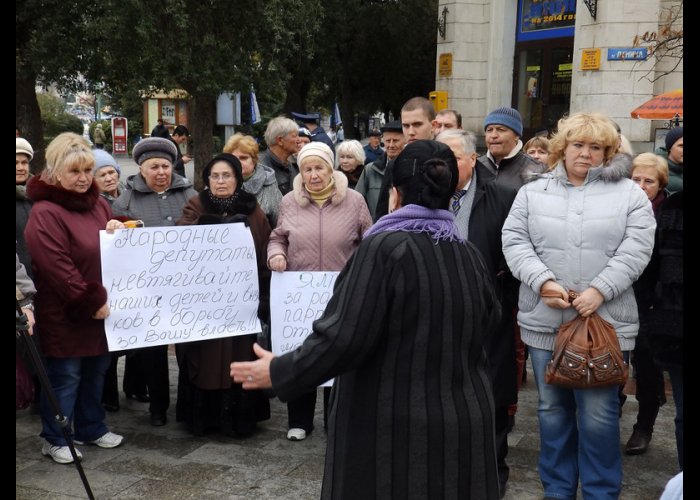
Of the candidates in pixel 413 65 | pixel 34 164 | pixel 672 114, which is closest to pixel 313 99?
pixel 413 65

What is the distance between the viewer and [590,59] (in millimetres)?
14656

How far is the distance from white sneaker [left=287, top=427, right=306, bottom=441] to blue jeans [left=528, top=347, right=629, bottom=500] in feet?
5.60

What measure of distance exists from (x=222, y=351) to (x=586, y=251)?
8.18ft

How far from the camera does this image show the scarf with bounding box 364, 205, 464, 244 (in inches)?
113

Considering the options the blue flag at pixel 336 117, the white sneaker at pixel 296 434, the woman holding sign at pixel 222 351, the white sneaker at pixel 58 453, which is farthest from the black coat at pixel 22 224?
the blue flag at pixel 336 117

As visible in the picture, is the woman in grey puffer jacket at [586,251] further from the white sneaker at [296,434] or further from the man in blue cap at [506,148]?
the white sneaker at [296,434]

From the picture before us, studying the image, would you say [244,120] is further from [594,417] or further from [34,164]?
[594,417]

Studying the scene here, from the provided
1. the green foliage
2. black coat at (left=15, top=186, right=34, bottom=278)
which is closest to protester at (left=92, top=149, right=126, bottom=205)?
black coat at (left=15, top=186, right=34, bottom=278)

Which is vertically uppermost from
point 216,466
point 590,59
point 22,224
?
point 590,59

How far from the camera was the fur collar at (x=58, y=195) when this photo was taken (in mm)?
4863

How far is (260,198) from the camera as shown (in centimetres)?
609

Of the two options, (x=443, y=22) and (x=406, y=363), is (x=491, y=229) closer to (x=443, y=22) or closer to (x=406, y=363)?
(x=406, y=363)

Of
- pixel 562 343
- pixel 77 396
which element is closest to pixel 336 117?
pixel 77 396

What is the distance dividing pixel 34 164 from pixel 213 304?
14035mm
